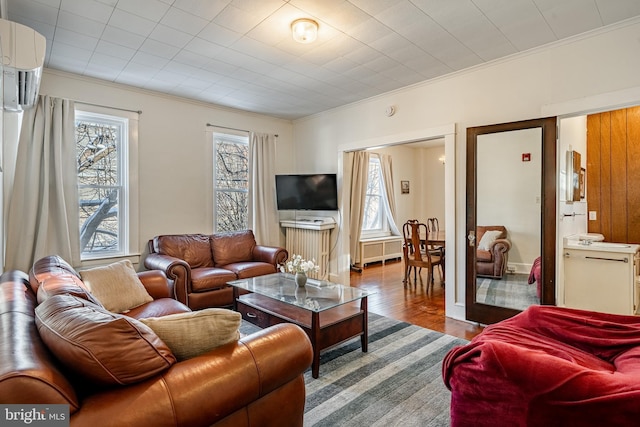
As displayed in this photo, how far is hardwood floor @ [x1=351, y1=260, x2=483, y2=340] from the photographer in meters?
3.43

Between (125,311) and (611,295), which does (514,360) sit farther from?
(611,295)

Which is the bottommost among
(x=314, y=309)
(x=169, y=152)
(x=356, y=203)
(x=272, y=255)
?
(x=314, y=309)

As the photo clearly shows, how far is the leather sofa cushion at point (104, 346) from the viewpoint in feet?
3.42

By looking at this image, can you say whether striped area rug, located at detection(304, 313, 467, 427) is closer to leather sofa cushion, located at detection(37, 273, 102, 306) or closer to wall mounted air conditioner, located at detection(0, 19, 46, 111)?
leather sofa cushion, located at detection(37, 273, 102, 306)

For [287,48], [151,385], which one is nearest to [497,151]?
[287,48]

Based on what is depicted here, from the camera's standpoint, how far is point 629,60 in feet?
8.65

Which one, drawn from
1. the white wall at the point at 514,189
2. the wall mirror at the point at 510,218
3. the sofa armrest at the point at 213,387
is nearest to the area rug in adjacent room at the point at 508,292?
the wall mirror at the point at 510,218

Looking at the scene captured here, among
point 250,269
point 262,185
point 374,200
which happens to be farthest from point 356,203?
point 250,269

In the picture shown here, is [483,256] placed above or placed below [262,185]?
below

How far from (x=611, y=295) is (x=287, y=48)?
392cm

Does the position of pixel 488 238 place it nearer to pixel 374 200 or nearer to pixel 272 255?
pixel 272 255

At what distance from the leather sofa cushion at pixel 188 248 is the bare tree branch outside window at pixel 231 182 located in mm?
553

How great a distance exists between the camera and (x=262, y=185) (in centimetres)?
524

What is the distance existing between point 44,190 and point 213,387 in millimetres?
3495
